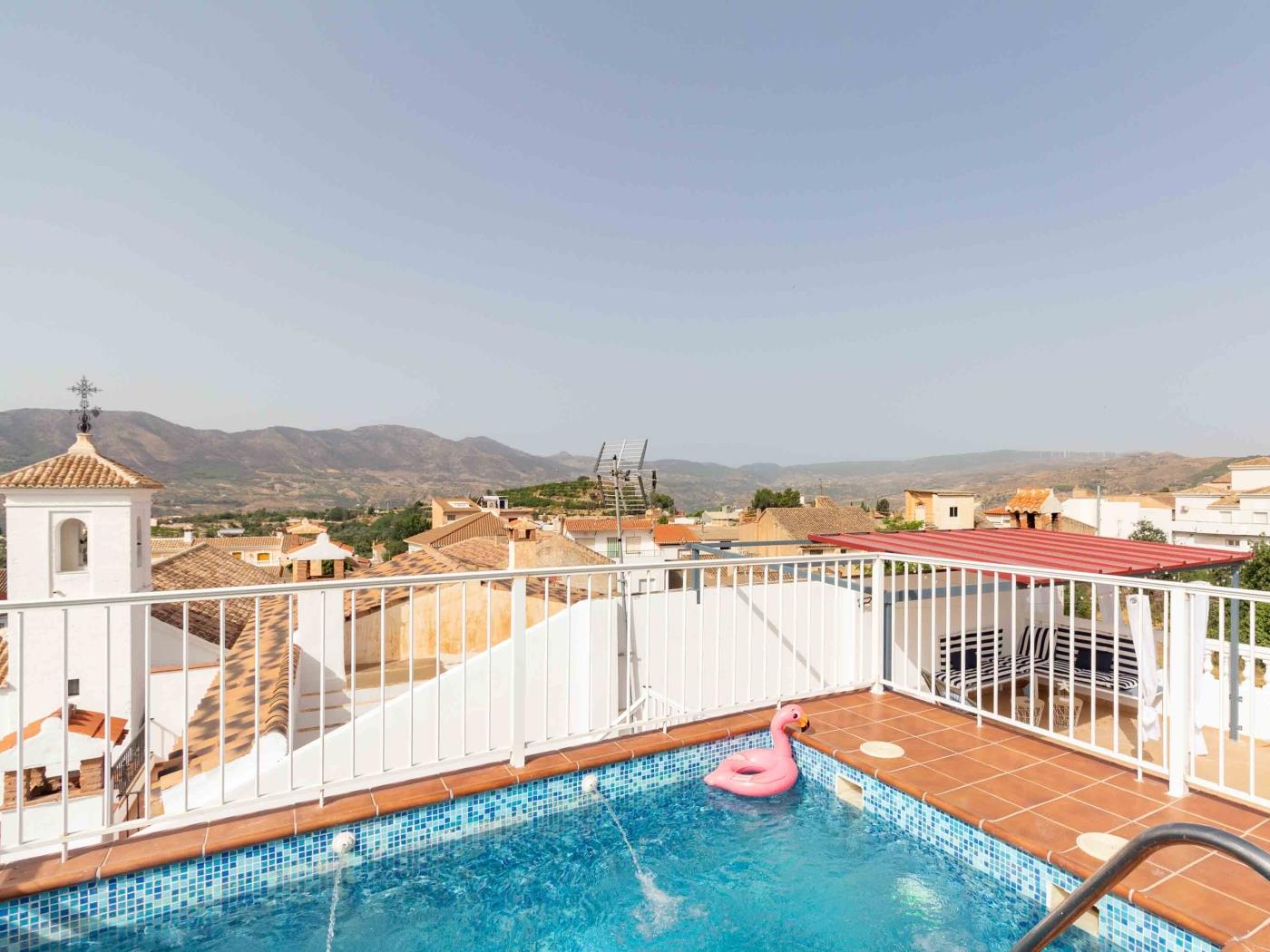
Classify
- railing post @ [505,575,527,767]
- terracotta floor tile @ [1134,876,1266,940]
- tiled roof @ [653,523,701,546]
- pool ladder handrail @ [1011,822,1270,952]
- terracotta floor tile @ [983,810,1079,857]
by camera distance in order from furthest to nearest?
tiled roof @ [653,523,701,546] < railing post @ [505,575,527,767] < terracotta floor tile @ [983,810,1079,857] < terracotta floor tile @ [1134,876,1266,940] < pool ladder handrail @ [1011,822,1270,952]

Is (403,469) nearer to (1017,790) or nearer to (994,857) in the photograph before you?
(1017,790)

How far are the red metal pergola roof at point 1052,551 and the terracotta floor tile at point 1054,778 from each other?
1.30m

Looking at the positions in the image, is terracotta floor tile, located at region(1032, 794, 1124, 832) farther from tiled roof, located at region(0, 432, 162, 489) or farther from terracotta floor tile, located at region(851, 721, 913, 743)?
tiled roof, located at region(0, 432, 162, 489)

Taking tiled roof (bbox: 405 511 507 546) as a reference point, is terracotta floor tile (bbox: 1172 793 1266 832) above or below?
above

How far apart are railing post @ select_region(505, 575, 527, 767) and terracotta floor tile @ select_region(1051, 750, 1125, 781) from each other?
300 cm

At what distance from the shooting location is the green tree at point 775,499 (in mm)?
67344

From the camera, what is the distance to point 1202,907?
2.30 meters

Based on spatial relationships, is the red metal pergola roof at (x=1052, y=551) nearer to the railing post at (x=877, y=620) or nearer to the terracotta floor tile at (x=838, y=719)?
the railing post at (x=877, y=620)

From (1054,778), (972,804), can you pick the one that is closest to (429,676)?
(972,804)

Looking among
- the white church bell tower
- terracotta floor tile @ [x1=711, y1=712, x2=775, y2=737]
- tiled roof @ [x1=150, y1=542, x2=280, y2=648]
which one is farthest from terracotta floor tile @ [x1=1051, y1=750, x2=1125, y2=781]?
the white church bell tower

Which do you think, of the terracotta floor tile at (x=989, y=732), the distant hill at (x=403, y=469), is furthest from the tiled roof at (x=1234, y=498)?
the terracotta floor tile at (x=989, y=732)

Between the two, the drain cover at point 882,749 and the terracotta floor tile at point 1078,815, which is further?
the drain cover at point 882,749

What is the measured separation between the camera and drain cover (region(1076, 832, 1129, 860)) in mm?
2684

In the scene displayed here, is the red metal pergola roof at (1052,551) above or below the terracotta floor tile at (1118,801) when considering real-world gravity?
above
